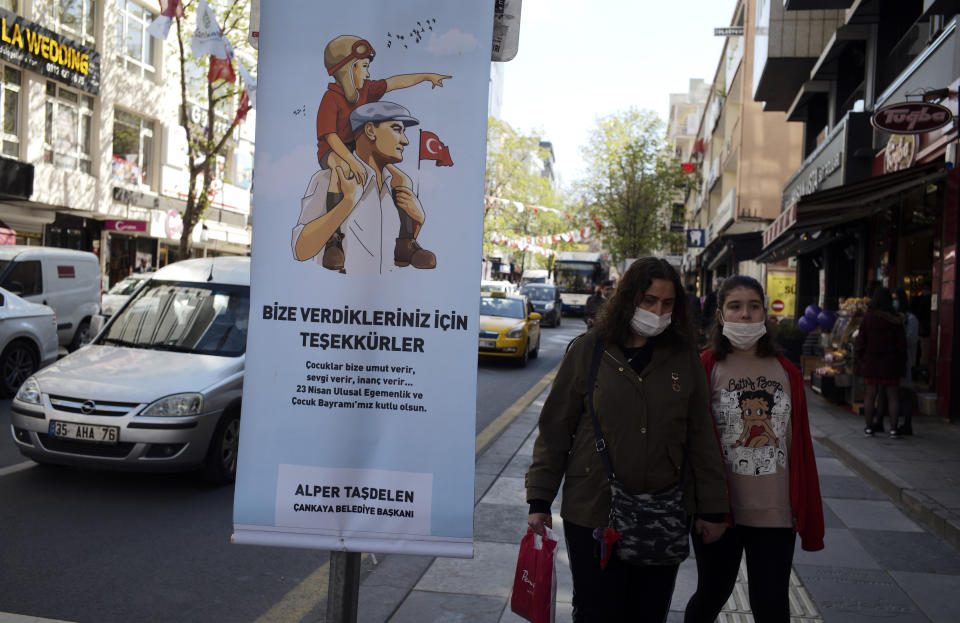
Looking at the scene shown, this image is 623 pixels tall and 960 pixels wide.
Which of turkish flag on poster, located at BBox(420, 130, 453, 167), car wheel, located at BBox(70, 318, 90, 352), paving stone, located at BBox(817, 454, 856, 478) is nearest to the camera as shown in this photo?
turkish flag on poster, located at BBox(420, 130, 453, 167)

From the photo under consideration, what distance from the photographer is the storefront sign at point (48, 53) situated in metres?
20.5

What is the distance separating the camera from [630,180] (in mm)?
51156

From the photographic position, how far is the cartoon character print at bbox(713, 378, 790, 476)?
313 centimetres

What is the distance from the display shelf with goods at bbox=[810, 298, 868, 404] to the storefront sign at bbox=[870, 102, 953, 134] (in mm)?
2870

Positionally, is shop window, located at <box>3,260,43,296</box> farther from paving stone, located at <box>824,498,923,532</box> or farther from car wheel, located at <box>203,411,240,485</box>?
paving stone, located at <box>824,498,923,532</box>

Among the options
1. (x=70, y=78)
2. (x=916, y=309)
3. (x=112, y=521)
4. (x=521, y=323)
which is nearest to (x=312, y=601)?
(x=112, y=521)

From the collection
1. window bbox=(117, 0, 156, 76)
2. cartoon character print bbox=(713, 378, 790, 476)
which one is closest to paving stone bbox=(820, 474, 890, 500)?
cartoon character print bbox=(713, 378, 790, 476)

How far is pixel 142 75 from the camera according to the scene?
27.7 metres

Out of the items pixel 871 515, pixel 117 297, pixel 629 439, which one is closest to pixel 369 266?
pixel 629 439

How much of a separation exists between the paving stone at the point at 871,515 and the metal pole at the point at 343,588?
16.0 feet

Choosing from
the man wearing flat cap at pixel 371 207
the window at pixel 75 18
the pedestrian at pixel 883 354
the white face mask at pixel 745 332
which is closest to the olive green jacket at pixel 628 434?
the white face mask at pixel 745 332

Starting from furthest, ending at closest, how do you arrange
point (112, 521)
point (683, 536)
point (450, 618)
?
point (112, 521) → point (450, 618) → point (683, 536)

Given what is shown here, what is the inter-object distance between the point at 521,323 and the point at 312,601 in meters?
13.2

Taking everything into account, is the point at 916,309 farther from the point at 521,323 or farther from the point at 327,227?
the point at 327,227
